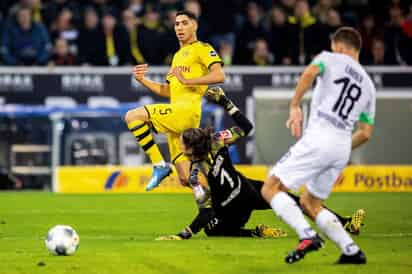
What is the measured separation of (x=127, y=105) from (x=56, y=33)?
229cm

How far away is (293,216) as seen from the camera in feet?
29.0

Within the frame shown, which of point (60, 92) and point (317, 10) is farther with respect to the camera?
point (317, 10)

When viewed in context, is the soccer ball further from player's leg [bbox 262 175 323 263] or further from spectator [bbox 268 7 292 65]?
spectator [bbox 268 7 292 65]

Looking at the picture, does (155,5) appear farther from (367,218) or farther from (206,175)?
(206,175)

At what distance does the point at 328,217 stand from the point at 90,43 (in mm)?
12353

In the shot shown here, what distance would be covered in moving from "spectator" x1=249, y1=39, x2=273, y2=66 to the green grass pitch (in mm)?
4070

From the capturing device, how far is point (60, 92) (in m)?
20.0

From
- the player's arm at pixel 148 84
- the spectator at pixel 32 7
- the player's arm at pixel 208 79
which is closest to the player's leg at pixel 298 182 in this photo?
the player's arm at pixel 208 79

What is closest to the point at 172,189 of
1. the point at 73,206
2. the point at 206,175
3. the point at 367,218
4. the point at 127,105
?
the point at 127,105

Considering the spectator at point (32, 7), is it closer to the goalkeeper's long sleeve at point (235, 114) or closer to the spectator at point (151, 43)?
the spectator at point (151, 43)

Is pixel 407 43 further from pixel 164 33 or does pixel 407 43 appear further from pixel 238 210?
pixel 238 210

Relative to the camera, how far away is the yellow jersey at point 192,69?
41.4ft

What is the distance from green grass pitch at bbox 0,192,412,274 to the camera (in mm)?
9023

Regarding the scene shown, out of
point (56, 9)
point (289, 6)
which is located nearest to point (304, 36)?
point (289, 6)
